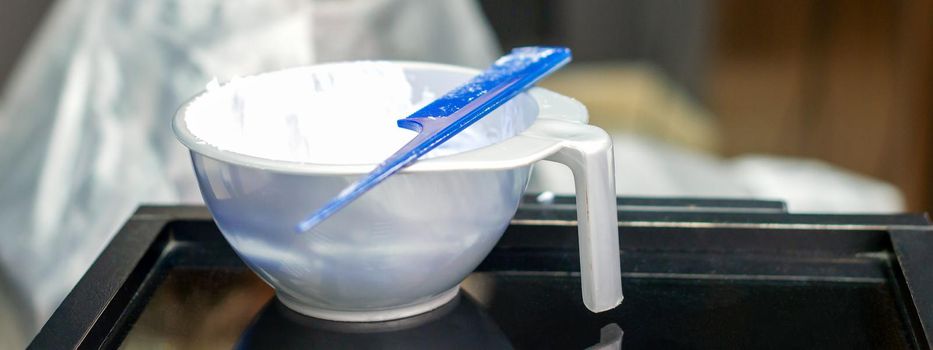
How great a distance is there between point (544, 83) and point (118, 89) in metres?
1.15

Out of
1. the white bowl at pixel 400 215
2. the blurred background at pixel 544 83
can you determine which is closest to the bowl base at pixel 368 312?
the white bowl at pixel 400 215

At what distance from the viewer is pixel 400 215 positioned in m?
0.40

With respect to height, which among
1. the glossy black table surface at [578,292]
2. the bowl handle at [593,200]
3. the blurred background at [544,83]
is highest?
the bowl handle at [593,200]

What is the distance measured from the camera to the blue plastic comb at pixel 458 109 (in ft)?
1.22

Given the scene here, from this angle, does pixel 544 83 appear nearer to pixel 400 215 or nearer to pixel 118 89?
pixel 118 89

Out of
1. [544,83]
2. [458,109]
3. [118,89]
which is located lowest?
[544,83]

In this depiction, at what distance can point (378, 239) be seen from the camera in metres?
0.41

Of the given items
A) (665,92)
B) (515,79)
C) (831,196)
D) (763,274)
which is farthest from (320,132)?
(665,92)

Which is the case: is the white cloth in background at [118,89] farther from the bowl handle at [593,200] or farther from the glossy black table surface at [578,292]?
the bowl handle at [593,200]

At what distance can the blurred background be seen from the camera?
2.83 ft

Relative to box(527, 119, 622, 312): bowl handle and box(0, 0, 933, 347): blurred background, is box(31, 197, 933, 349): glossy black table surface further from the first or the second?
box(0, 0, 933, 347): blurred background

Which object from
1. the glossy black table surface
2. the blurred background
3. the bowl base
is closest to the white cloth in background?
the blurred background

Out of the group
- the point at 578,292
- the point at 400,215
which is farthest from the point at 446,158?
the point at 578,292

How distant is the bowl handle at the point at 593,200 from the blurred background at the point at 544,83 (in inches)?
19.2
